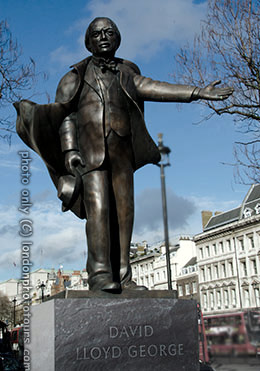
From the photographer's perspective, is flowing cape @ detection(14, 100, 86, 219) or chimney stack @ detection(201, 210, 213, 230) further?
chimney stack @ detection(201, 210, 213, 230)

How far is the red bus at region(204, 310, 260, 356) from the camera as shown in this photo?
31.4 m

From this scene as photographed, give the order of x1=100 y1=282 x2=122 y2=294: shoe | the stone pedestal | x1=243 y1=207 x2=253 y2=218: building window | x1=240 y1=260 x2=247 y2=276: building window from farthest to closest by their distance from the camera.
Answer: x1=243 y1=207 x2=253 y2=218: building window → x1=240 y1=260 x2=247 y2=276: building window → x1=100 y1=282 x2=122 y2=294: shoe → the stone pedestal

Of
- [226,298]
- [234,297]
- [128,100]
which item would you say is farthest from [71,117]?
[226,298]

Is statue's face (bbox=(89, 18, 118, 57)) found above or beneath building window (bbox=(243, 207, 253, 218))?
beneath

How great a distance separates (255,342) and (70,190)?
30.2 metres

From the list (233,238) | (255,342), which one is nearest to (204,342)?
(255,342)

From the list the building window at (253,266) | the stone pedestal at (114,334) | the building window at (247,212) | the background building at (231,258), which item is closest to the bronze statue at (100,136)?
the stone pedestal at (114,334)

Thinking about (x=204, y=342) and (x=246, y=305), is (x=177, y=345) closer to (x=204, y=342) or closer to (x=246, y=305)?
(x=204, y=342)

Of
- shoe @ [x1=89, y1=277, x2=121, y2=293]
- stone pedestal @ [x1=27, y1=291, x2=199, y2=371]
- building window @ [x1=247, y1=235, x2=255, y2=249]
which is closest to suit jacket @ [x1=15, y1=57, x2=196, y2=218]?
shoe @ [x1=89, y1=277, x2=121, y2=293]

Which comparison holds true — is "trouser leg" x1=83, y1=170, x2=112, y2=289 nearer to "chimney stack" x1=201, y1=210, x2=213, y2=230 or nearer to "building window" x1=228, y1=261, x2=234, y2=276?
"building window" x1=228, y1=261, x2=234, y2=276

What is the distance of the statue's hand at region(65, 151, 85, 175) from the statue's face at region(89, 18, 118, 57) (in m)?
1.06

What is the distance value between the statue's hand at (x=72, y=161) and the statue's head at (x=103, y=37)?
1057mm

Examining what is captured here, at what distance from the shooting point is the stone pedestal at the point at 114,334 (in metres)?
3.80

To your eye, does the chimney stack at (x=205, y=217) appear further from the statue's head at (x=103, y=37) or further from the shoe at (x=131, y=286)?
the shoe at (x=131, y=286)
